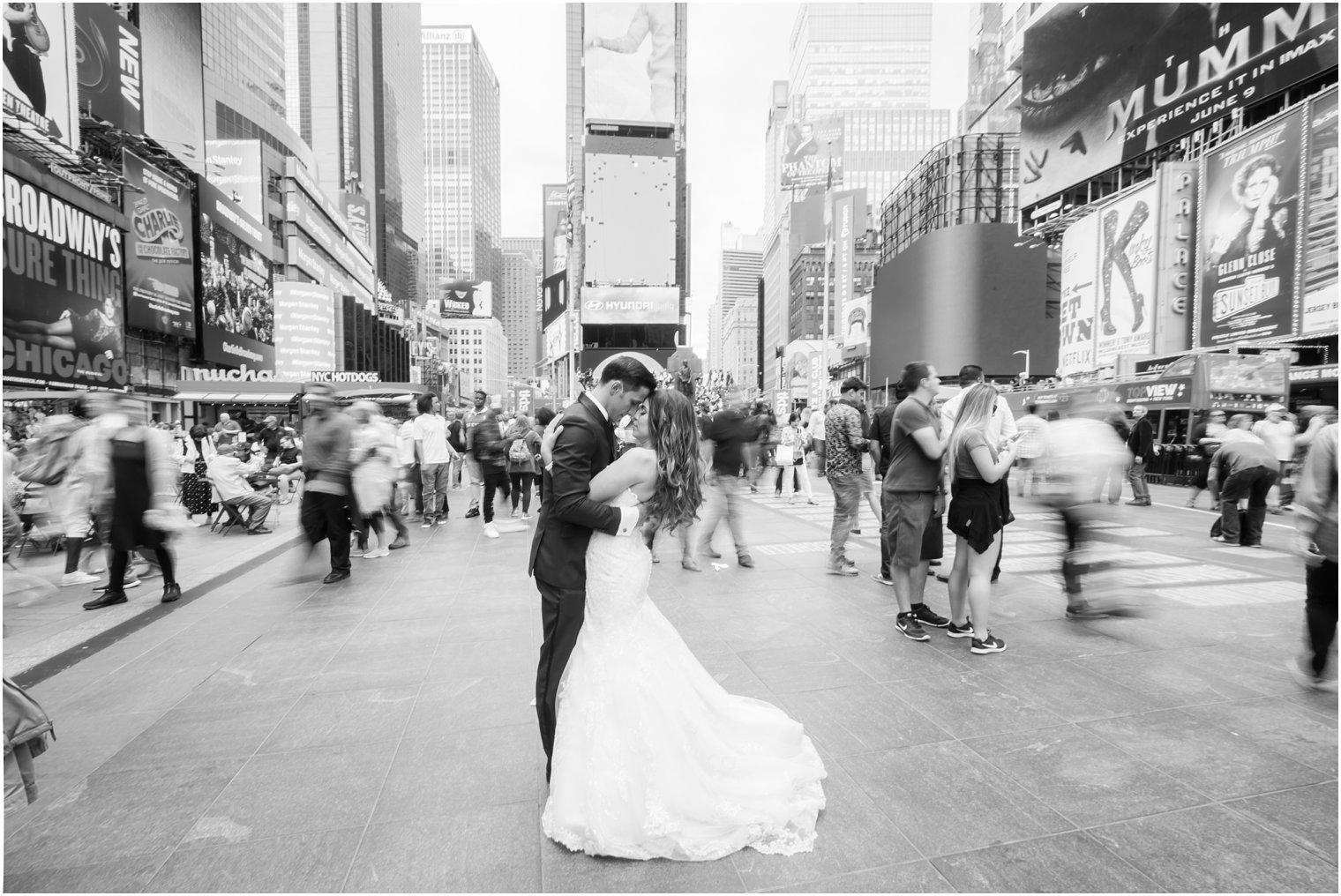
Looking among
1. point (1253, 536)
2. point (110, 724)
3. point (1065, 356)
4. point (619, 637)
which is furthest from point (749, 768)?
point (1065, 356)

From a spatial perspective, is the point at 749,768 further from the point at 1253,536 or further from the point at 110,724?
the point at 1253,536

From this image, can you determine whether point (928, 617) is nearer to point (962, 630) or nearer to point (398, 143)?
point (962, 630)

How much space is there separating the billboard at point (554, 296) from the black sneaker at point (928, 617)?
43.0 metres

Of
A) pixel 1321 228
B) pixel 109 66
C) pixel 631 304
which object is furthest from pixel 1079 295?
pixel 109 66

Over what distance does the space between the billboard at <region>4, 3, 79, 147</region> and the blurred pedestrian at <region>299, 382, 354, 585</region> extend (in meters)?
18.2

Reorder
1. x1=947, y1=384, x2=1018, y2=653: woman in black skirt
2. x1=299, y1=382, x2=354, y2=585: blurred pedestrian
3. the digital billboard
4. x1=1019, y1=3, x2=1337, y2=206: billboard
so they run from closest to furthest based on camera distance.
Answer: x1=947, y1=384, x2=1018, y2=653: woman in black skirt
x1=299, y1=382, x2=354, y2=585: blurred pedestrian
x1=1019, y1=3, x2=1337, y2=206: billboard
the digital billboard

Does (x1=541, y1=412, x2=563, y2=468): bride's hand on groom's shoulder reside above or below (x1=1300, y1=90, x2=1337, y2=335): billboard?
below

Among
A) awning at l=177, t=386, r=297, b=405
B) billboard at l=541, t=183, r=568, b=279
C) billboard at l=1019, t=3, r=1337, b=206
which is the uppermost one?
billboard at l=541, t=183, r=568, b=279

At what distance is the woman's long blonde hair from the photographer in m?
4.06

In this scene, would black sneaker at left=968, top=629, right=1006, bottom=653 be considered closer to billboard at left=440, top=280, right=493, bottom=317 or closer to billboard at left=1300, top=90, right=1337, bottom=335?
billboard at left=1300, top=90, right=1337, bottom=335

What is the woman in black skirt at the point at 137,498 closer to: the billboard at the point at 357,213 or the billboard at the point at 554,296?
the billboard at the point at 554,296

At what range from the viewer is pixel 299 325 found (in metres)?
45.4

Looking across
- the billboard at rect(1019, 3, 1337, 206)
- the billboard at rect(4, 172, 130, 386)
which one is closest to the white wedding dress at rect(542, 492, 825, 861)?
the billboard at rect(4, 172, 130, 386)

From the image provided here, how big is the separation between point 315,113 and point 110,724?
140 m
